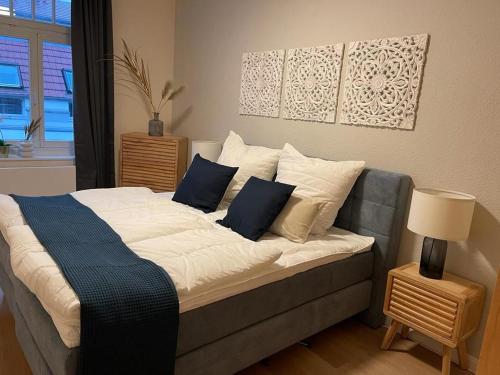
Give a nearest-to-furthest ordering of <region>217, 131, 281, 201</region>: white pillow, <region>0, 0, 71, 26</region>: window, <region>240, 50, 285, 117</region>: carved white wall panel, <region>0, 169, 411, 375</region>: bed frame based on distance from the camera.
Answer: <region>0, 169, 411, 375</region>: bed frame < <region>217, 131, 281, 201</region>: white pillow < <region>240, 50, 285, 117</region>: carved white wall panel < <region>0, 0, 71, 26</region>: window

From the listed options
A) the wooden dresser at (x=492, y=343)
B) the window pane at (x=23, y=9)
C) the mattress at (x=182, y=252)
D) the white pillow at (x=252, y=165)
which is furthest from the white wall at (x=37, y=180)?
the wooden dresser at (x=492, y=343)

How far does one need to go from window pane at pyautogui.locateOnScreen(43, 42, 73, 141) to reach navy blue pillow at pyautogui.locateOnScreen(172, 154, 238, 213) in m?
1.96

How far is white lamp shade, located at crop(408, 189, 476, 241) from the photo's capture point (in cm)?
191

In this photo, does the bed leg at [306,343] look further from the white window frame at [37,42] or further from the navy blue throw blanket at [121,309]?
the white window frame at [37,42]

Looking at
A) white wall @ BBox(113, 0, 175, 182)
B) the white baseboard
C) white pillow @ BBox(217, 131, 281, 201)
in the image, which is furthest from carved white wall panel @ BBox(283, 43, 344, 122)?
white wall @ BBox(113, 0, 175, 182)

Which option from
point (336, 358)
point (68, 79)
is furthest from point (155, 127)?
point (336, 358)

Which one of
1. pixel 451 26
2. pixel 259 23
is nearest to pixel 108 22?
pixel 259 23

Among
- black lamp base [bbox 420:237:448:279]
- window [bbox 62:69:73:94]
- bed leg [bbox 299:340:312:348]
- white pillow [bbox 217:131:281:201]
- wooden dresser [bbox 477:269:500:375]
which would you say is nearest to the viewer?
wooden dresser [bbox 477:269:500:375]

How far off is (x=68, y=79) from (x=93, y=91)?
0.40 metres

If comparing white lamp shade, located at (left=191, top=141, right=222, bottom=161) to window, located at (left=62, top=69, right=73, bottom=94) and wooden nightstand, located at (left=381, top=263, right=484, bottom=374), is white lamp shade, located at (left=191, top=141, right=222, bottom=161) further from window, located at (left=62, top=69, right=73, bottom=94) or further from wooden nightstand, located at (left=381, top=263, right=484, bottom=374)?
wooden nightstand, located at (left=381, top=263, right=484, bottom=374)

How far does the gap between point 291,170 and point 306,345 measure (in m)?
1.09

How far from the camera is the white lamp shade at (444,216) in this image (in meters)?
1.91

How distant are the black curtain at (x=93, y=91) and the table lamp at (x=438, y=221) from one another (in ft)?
10.1

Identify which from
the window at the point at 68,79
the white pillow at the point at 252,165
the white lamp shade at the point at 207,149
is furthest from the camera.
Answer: the window at the point at 68,79
